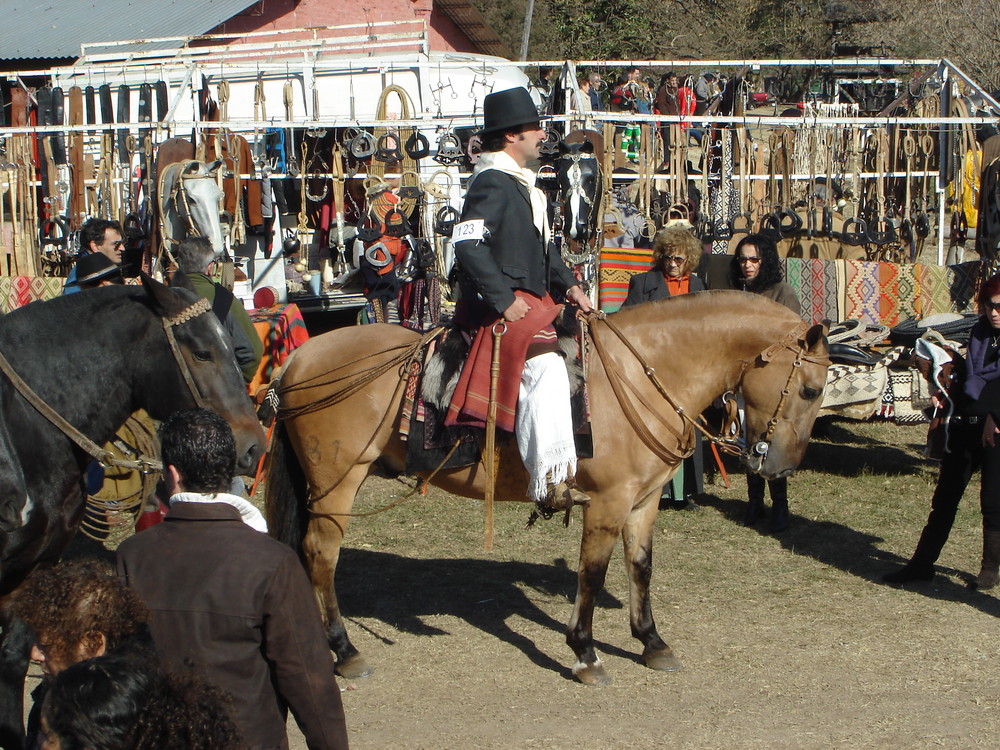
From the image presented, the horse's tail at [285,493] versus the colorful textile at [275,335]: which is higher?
the colorful textile at [275,335]

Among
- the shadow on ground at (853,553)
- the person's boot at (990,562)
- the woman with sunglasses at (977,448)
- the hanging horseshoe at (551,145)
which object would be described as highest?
the hanging horseshoe at (551,145)

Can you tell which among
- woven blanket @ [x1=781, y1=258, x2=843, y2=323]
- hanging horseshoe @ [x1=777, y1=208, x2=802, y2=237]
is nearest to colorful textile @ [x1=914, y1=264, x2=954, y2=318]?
woven blanket @ [x1=781, y1=258, x2=843, y2=323]

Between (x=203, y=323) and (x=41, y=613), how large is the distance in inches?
64.7

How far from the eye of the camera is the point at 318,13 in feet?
79.6

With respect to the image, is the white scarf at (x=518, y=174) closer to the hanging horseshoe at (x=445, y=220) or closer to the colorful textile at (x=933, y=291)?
the hanging horseshoe at (x=445, y=220)

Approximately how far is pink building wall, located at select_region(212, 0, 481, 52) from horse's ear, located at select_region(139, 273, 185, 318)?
815 inches

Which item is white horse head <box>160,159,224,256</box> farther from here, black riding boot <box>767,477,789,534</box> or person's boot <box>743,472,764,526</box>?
black riding boot <box>767,477,789,534</box>

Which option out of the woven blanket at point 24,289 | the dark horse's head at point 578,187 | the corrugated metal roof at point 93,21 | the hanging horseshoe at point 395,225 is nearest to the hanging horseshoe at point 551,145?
the dark horse's head at point 578,187

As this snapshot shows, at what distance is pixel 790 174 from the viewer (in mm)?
11539

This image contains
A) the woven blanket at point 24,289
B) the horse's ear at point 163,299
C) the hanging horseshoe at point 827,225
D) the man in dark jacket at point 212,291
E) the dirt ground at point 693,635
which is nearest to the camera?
the horse's ear at point 163,299

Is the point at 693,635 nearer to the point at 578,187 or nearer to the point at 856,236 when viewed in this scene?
the point at 578,187

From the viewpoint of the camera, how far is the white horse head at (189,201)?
895 centimetres

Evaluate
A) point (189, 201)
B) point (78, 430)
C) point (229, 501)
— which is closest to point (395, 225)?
point (189, 201)

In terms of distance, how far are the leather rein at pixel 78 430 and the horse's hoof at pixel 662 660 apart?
255cm
